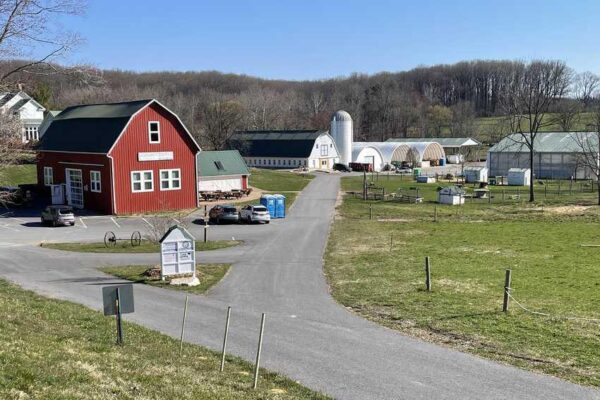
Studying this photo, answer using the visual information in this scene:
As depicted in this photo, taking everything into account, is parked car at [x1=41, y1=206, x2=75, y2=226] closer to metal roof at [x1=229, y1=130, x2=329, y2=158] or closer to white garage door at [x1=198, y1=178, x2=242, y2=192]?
white garage door at [x1=198, y1=178, x2=242, y2=192]

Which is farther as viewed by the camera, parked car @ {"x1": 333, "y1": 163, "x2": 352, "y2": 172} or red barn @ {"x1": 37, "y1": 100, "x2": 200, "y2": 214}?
parked car @ {"x1": 333, "y1": 163, "x2": 352, "y2": 172}

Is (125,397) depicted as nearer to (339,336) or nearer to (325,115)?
(339,336)

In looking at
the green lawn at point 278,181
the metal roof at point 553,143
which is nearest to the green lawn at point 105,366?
the green lawn at point 278,181

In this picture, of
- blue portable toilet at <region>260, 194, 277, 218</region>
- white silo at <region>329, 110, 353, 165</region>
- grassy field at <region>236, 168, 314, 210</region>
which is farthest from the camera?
white silo at <region>329, 110, 353, 165</region>

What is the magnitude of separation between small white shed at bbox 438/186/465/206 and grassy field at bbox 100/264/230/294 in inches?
1185

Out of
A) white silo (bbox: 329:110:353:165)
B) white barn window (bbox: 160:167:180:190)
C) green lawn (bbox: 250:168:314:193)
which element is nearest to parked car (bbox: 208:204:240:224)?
white barn window (bbox: 160:167:180:190)

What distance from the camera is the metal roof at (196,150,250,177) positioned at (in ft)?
183

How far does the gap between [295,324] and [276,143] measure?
79235 mm

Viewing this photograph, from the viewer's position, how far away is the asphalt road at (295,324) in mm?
12664

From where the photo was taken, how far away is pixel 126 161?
149 feet

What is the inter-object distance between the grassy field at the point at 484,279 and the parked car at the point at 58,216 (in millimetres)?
17061

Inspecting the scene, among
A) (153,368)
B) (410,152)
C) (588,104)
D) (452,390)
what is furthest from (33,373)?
(588,104)

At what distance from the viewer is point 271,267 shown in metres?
27.5

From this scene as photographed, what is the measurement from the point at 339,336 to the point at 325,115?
136570 millimetres
